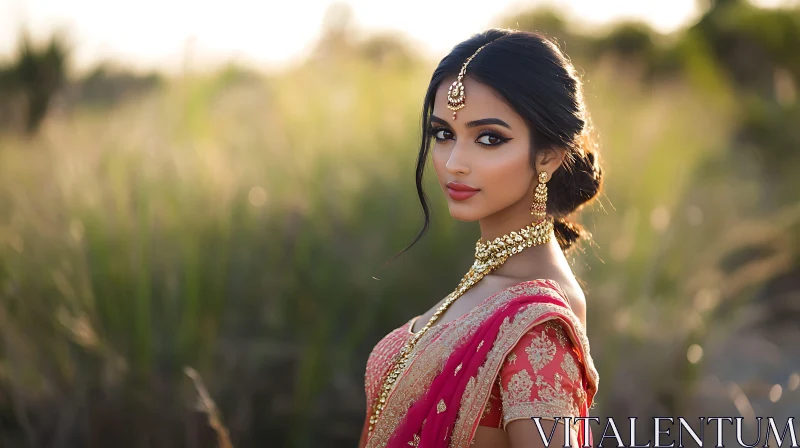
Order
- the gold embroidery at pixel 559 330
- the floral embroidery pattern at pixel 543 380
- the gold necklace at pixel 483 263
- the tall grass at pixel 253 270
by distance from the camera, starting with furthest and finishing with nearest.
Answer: the tall grass at pixel 253 270 < the gold necklace at pixel 483 263 < the gold embroidery at pixel 559 330 < the floral embroidery pattern at pixel 543 380

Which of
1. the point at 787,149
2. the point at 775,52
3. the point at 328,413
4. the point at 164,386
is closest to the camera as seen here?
the point at 164,386

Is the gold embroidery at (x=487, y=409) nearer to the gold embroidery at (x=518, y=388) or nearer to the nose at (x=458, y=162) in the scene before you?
the gold embroidery at (x=518, y=388)

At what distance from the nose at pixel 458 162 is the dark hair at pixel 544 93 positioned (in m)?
0.17

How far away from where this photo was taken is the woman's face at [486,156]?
1912 mm

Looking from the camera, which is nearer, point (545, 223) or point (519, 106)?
point (519, 106)

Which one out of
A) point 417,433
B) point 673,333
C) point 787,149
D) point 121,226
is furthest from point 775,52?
point 417,433

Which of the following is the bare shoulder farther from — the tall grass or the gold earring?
the tall grass

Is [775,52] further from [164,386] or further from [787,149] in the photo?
[164,386]

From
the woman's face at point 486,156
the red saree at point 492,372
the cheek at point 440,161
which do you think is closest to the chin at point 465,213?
the woman's face at point 486,156

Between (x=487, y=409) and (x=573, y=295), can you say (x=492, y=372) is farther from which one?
(x=573, y=295)

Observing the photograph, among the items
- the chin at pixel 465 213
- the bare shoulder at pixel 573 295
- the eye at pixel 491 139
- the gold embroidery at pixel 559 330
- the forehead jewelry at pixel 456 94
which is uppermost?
the forehead jewelry at pixel 456 94

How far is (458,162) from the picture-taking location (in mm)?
1930

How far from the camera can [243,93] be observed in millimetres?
5648

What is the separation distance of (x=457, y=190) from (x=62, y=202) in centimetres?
295
